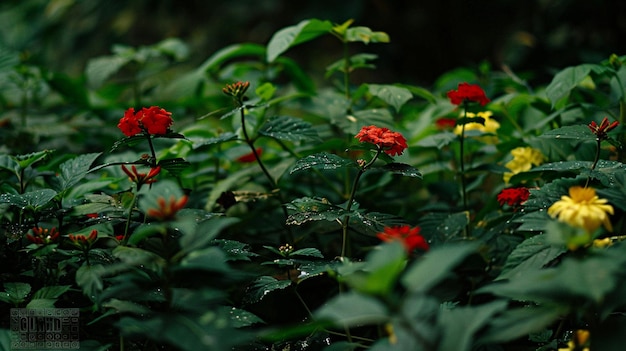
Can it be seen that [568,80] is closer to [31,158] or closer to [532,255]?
[532,255]

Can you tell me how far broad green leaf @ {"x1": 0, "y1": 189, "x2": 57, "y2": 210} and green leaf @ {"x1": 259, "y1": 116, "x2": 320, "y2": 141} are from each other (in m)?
0.44

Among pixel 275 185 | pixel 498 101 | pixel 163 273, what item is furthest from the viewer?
pixel 498 101

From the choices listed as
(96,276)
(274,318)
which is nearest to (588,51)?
(274,318)

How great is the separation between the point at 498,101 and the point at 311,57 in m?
1.95

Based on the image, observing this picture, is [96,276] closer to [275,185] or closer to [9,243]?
[9,243]

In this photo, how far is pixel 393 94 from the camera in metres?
1.36

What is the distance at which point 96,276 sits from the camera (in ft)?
2.60

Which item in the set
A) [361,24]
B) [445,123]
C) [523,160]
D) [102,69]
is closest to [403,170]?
[523,160]

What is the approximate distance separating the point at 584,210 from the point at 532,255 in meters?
0.20

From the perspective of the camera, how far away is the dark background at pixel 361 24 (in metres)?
2.70

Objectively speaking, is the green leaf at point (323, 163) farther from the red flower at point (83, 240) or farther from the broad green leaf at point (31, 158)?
the broad green leaf at point (31, 158)

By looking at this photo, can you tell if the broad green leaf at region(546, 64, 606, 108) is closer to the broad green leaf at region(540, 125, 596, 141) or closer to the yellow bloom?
the broad green leaf at region(540, 125, 596, 141)

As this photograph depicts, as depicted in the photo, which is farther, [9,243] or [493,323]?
[9,243]

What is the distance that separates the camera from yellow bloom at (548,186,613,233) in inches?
28.4
